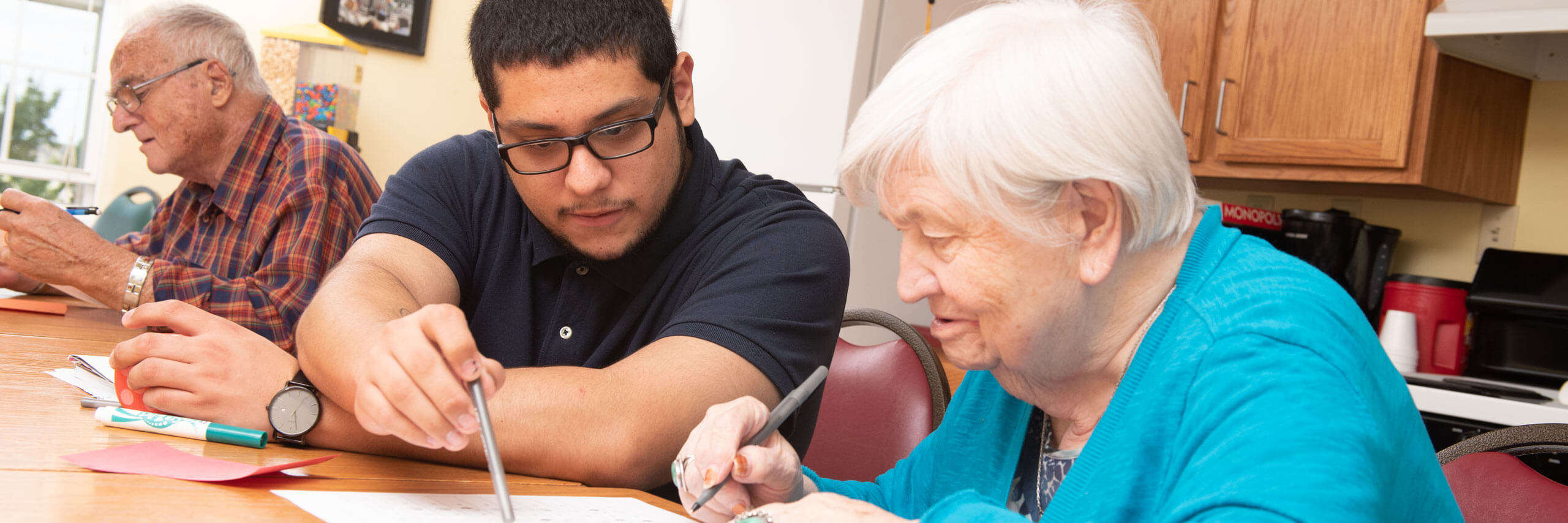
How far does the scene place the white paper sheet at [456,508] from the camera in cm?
73

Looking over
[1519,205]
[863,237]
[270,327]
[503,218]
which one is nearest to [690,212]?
[503,218]

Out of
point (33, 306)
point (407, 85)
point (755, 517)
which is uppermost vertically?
point (407, 85)

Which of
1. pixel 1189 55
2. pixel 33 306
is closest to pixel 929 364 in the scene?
pixel 33 306

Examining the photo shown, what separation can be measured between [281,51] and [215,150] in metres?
2.51

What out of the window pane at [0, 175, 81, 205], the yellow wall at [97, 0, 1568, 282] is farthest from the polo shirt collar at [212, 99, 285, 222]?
the window pane at [0, 175, 81, 205]

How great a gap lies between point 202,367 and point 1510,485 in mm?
1199

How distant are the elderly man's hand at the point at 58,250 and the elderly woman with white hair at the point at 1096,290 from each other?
153 cm

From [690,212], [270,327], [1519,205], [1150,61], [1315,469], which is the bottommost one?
[270,327]

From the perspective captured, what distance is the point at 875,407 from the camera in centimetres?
147

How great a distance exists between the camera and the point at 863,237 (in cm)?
311

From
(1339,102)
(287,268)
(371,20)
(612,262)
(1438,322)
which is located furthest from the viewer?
(371,20)

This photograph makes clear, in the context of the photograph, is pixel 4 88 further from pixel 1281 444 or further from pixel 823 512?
pixel 1281 444

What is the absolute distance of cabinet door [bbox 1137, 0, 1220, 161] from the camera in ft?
10.00

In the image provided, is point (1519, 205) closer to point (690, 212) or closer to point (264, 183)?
point (690, 212)
